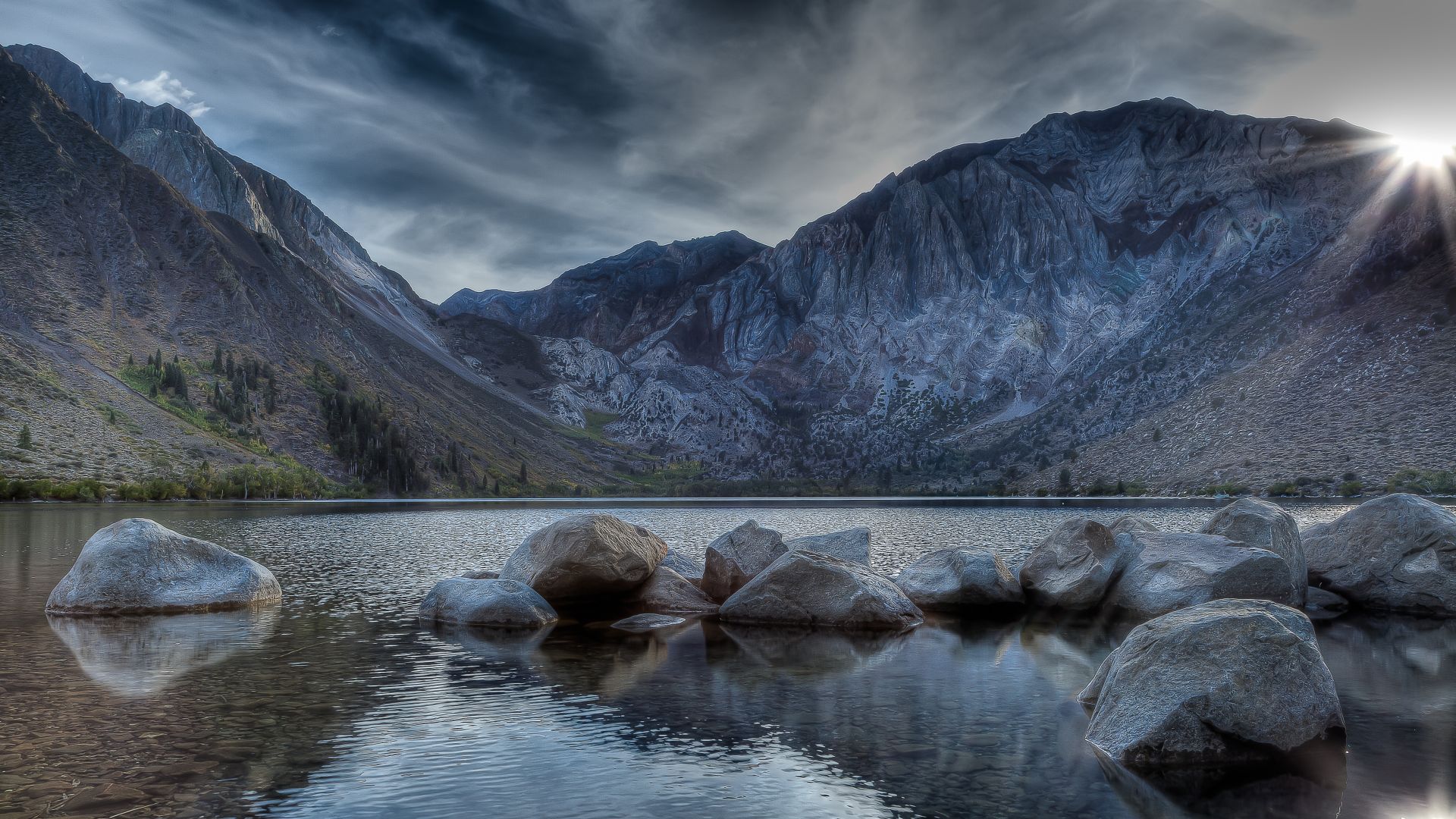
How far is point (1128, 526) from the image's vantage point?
3506 cm

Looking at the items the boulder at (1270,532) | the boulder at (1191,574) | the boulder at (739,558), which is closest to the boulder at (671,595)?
the boulder at (739,558)

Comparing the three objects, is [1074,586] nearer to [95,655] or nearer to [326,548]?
[95,655]

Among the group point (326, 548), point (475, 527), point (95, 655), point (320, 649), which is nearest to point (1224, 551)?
point (320, 649)

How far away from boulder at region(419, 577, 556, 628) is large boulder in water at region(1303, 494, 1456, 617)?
30266 mm

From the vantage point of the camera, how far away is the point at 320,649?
76.0ft

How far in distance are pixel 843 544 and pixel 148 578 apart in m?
25.6

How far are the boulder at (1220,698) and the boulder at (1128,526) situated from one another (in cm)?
1834

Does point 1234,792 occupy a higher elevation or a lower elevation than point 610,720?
lower

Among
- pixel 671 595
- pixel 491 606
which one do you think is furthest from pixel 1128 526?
pixel 491 606

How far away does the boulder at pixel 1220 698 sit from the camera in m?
13.9

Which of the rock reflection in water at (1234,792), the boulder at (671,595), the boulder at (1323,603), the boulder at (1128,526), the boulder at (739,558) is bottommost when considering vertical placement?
the boulder at (1323,603)

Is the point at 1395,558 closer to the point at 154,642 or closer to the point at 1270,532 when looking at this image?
the point at 1270,532

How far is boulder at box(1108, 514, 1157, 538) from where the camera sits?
33.1 m

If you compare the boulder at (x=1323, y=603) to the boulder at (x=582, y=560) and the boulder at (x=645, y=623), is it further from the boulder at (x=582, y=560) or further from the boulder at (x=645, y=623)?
the boulder at (x=582, y=560)
